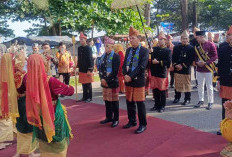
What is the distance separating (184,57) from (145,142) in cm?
295

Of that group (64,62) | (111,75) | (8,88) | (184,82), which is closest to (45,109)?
(8,88)

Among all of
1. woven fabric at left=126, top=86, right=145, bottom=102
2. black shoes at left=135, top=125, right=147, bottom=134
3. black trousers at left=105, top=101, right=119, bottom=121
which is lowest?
black shoes at left=135, top=125, right=147, bottom=134

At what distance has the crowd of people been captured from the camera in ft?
10.5

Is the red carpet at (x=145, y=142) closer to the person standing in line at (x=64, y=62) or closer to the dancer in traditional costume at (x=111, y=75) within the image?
the dancer in traditional costume at (x=111, y=75)

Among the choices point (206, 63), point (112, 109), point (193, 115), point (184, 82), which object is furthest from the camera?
point (184, 82)

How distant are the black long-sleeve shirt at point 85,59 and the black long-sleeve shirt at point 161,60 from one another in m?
1.99

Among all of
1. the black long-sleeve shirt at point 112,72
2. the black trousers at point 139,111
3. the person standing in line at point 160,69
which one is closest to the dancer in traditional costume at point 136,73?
the black trousers at point 139,111

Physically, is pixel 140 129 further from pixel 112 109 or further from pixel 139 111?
pixel 112 109

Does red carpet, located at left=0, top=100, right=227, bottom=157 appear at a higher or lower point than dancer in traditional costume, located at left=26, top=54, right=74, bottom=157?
lower

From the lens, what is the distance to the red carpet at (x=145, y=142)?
4094 mm

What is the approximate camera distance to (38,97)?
122 inches

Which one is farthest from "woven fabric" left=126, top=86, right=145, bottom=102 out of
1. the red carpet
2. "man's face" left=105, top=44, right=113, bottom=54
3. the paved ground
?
the paved ground

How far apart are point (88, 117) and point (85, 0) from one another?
5109mm

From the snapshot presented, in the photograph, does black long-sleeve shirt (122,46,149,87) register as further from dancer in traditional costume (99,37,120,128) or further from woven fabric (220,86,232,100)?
woven fabric (220,86,232,100)
